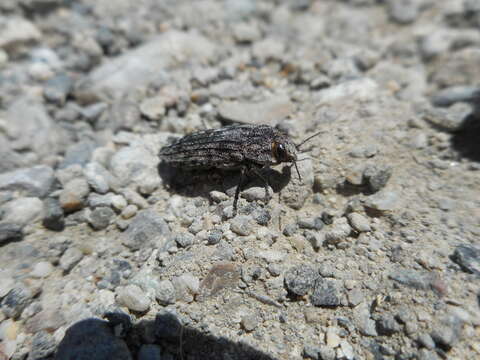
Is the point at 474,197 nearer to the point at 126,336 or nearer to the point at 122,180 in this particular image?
the point at 126,336

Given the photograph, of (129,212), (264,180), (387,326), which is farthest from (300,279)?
(129,212)

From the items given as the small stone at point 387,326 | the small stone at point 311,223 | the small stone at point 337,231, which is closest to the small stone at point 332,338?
the small stone at point 387,326

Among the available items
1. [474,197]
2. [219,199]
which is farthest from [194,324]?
[474,197]

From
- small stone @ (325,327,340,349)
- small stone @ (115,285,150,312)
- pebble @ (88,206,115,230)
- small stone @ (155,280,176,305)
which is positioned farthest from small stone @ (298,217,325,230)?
pebble @ (88,206,115,230)

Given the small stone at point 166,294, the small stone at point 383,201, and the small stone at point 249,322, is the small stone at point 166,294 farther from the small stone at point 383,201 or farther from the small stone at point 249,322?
the small stone at point 383,201

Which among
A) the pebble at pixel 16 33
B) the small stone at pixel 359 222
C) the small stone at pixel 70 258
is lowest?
the small stone at pixel 70 258

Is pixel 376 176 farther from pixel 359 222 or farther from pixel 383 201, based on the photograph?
pixel 359 222

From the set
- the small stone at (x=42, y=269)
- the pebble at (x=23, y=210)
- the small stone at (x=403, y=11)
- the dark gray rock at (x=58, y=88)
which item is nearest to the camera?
the small stone at (x=42, y=269)
